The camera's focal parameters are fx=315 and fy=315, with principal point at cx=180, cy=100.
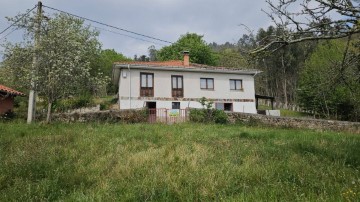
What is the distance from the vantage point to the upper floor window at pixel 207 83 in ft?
107

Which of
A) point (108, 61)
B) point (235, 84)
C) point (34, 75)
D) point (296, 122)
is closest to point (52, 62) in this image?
point (34, 75)

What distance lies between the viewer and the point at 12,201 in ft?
16.2

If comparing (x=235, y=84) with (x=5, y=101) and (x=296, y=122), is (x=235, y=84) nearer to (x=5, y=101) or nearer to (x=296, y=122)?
(x=296, y=122)

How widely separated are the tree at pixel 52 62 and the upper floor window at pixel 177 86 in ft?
41.8

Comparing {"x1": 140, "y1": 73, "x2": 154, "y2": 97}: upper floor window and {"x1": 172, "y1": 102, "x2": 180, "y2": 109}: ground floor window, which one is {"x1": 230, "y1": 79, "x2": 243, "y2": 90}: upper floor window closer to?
{"x1": 172, "y1": 102, "x2": 180, "y2": 109}: ground floor window

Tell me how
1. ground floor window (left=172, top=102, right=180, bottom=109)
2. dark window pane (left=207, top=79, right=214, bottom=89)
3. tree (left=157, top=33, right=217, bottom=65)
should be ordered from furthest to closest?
tree (left=157, top=33, right=217, bottom=65), dark window pane (left=207, top=79, right=214, bottom=89), ground floor window (left=172, top=102, right=180, bottom=109)

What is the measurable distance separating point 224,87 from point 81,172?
1083 inches

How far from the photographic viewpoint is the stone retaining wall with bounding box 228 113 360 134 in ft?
70.2

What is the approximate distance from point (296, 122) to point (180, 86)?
12.6 metres

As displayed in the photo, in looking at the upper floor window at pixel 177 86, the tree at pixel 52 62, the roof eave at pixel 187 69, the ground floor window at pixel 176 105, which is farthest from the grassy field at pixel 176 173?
the upper floor window at pixel 177 86

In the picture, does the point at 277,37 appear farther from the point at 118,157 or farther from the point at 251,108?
the point at 251,108

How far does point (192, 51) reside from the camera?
56.1 metres

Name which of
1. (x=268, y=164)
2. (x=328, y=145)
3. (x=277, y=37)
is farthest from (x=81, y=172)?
(x=328, y=145)

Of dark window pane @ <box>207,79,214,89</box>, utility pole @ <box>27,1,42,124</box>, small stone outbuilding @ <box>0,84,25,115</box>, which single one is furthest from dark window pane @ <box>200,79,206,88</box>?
utility pole @ <box>27,1,42,124</box>
